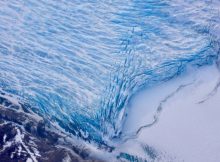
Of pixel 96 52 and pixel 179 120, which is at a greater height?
pixel 96 52

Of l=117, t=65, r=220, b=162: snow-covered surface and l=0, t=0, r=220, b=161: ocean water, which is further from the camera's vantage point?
l=0, t=0, r=220, b=161: ocean water

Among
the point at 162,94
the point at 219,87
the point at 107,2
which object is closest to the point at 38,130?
the point at 162,94

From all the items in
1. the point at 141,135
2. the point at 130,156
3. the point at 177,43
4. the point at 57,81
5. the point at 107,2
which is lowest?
the point at 130,156

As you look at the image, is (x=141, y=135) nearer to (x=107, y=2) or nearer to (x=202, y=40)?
(x=202, y=40)

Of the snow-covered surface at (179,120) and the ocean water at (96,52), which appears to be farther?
the ocean water at (96,52)
